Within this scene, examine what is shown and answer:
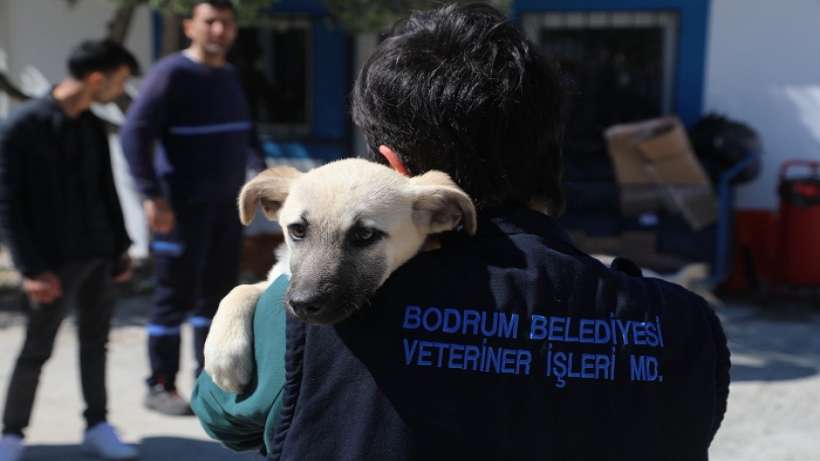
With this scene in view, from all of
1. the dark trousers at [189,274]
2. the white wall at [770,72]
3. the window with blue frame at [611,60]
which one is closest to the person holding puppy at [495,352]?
the dark trousers at [189,274]

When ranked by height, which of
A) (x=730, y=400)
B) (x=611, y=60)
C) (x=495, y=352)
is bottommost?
(x=730, y=400)

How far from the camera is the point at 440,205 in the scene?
63.1 inches

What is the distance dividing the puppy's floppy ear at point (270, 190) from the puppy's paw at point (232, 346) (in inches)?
6.6

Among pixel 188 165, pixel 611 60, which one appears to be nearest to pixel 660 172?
pixel 611 60

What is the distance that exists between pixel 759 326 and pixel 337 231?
6.66m

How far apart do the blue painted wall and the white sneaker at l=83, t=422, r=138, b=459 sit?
5127 millimetres

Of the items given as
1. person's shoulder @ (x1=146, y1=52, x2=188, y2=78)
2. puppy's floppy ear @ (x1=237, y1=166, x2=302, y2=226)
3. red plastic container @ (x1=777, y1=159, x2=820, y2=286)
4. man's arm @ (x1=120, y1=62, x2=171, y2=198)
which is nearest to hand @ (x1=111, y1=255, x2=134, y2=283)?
man's arm @ (x1=120, y1=62, x2=171, y2=198)

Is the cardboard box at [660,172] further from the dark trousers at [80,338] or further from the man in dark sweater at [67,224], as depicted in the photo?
the dark trousers at [80,338]

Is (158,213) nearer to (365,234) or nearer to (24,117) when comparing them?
(24,117)

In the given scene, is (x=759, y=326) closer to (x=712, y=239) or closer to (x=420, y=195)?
(x=712, y=239)

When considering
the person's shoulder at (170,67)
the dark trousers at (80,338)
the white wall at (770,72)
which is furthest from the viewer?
the white wall at (770,72)

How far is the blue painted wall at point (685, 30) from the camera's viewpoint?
847 cm

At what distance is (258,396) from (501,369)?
15.4 inches

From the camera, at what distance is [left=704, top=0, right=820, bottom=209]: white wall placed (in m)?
8.34
